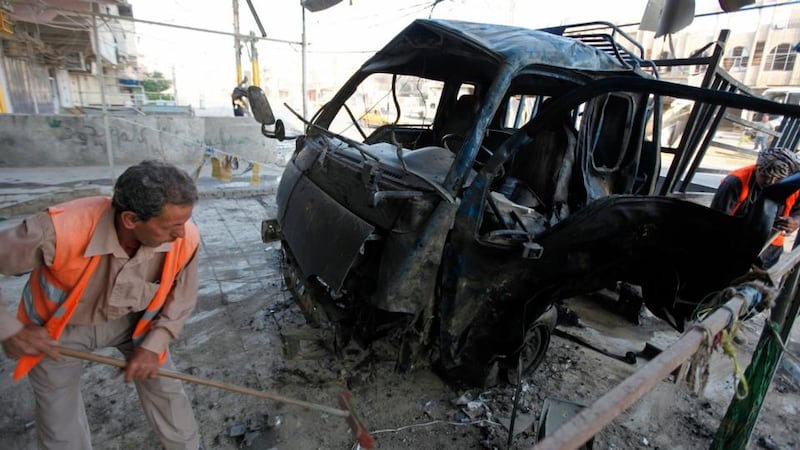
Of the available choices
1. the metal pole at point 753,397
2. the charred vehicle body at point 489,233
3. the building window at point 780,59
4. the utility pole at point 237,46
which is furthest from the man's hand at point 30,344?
the building window at point 780,59

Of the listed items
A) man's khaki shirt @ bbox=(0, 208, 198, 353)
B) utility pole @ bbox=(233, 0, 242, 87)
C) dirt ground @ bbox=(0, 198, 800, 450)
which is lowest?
dirt ground @ bbox=(0, 198, 800, 450)

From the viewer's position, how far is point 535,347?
299 cm

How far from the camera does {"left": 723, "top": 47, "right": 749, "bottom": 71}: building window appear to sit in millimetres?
27125

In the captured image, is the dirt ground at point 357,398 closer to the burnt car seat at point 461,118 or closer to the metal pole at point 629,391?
the metal pole at point 629,391

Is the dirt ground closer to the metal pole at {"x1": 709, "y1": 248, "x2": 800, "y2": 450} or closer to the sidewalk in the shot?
the metal pole at {"x1": 709, "y1": 248, "x2": 800, "y2": 450}

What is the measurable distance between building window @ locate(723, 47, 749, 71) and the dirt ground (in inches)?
1289

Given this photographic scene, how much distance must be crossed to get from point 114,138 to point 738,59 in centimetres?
3606

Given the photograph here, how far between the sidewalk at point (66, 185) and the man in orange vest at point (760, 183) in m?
7.02

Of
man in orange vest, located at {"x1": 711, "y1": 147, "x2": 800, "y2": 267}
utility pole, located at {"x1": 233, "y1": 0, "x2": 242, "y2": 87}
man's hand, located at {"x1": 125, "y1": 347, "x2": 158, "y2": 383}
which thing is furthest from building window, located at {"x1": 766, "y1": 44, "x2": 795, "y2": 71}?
man's hand, located at {"x1": 125, "y1": 347, "x2": 158, "y2": 383}

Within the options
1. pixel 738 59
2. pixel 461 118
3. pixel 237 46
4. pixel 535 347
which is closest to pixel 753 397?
pixel 535 347

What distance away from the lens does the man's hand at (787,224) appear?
274cm

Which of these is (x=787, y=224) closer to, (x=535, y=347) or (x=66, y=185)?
(x=535, y=347)

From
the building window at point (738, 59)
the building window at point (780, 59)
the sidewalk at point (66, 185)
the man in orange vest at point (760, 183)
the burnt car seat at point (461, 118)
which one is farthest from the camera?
the building window at point (738, 59)

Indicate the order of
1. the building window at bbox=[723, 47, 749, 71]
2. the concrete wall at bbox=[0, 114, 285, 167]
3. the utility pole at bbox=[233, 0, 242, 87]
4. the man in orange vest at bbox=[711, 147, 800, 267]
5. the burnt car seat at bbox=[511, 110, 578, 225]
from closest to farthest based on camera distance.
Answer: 1. the burnt car seat at bbox=[511, 110, 578, 225]
2. the man in orange vest at bbox=[711, 147, 800, 267]
3. the concrete wall at bbox=[0, 114, 285, 167]
4. the utility pole at bbox=[233, 0, 242, 87]
5. the building window at bbox=[723, 47, 749, 71]
